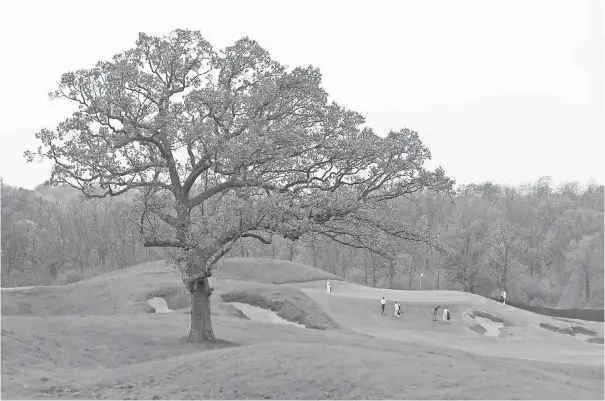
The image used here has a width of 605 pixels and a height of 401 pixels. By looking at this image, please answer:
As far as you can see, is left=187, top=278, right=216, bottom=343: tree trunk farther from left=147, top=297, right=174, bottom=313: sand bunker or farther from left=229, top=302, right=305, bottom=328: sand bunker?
left=147, top=297, right=174, bottom=313: sand bunker

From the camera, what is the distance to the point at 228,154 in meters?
30.3

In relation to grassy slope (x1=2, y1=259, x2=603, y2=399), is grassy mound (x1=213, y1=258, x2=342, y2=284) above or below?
above

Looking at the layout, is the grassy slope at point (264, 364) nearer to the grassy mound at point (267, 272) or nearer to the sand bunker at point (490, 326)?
the sand bunker at point (490, 326)

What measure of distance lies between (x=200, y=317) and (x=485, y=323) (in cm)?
2960

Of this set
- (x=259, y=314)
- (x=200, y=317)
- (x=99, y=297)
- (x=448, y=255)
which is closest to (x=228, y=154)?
(x=200, y=317)

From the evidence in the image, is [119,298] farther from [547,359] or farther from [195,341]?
[547,359]

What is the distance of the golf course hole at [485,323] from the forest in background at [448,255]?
23.1 meters

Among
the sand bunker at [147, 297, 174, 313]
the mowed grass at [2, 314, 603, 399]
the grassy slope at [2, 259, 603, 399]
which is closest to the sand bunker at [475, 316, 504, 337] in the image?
the grassy slope at [2, 259, 603, 399]

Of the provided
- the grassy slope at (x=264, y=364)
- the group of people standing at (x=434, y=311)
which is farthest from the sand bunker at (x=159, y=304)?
the group of people standing at (x=434, y=311)

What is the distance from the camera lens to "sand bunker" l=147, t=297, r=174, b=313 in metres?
54.2

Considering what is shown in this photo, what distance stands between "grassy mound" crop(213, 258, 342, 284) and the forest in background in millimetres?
2709

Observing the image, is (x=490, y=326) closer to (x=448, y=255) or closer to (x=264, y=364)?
(x=448, y=255)

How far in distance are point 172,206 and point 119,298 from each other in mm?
25931

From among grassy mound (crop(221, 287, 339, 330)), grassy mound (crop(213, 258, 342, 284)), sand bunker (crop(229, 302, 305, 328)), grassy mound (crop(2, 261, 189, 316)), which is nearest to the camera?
grassy mound (crop(221, 287, 339, 330))
